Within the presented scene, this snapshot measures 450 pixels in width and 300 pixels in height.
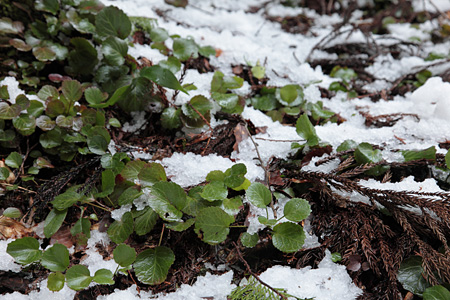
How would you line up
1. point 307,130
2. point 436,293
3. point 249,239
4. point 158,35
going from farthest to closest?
point 158,35, point 307,130, point 249,239, point 436,293

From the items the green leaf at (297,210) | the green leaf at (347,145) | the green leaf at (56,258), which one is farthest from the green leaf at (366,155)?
the green leaf at (56,258)

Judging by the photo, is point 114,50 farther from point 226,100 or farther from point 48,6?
point 226,100

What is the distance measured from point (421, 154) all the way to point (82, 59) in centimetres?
186

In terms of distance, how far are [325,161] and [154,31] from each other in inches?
58.4

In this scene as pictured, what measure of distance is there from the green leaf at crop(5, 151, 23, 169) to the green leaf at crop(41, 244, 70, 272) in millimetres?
494

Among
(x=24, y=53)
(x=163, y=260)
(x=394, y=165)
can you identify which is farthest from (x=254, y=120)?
(x=24, y=53)

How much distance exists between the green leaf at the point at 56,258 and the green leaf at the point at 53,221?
0.42 feet

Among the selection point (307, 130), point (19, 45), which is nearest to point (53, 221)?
point (19, 45)

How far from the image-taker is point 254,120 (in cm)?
172

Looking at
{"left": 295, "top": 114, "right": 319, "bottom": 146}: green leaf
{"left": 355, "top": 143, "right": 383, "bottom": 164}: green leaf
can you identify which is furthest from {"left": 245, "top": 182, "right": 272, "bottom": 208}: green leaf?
{"left": 355, "top": 143, "right": 383, "bottom": 164}: green leaf

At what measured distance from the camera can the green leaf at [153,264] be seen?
110cm

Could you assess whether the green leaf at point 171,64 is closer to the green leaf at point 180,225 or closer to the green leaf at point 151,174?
the green leaf at point 151,174

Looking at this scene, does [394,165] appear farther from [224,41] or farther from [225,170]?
[224,41]

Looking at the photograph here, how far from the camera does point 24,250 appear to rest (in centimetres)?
111
